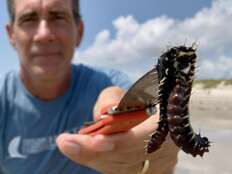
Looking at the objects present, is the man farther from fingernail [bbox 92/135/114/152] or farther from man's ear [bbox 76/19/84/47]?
fingernail [bbox 92/135/114/152]

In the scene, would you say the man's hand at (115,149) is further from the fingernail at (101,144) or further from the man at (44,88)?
the man at (44,88)

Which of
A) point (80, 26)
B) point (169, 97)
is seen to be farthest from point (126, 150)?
point (80, 26)

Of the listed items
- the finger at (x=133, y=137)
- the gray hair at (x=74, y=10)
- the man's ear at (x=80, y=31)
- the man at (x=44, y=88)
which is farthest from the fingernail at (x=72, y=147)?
the man's ear at (x=80, y=31)

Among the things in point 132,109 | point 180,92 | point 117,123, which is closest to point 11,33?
point 117,123

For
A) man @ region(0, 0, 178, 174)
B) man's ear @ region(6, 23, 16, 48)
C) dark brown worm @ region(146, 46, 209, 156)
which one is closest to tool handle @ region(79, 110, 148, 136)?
dark brown worm @ region(146, 46, 209, 156)

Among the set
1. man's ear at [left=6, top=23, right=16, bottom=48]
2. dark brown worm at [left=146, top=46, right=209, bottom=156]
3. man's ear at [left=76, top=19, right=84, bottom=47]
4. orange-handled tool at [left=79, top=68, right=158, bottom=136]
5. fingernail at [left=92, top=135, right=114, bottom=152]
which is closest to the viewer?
dark brown worm at [left=146, top=46, right=209, bottom=156]

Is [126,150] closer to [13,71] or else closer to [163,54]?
[163,54]

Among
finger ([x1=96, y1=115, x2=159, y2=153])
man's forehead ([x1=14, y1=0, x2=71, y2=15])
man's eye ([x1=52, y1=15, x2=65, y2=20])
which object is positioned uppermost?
man's forehead ([x1=14, y1=0, x2=71, y2=15])

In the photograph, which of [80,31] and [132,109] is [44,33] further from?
[132,109]
